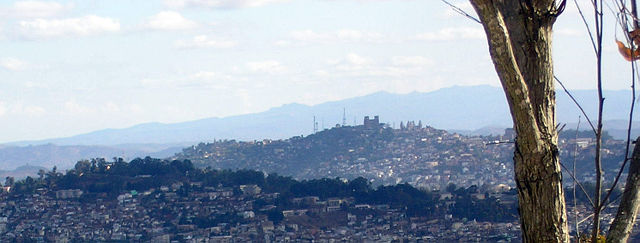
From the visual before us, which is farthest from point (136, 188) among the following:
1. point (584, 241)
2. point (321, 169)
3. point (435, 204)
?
point (584, 241)

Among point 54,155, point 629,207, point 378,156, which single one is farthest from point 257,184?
point 54,155

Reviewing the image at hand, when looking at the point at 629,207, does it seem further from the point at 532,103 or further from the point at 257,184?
the point at 257,184

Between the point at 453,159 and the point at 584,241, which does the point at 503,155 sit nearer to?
the point at 453,159

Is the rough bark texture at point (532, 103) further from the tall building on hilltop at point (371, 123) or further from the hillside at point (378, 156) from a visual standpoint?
the tall building on hilltop at point (371, 123)

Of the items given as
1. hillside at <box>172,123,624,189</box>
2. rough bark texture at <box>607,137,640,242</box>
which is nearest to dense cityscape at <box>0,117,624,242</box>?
hillside at <box>172,123,624,189</box>

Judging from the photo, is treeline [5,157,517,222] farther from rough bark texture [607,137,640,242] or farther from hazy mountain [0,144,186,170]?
hazy mountain [0,144,186,170]

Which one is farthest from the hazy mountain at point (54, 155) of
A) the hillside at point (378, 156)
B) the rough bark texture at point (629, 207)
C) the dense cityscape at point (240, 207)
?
the rough bark texture at point (629, 207)
